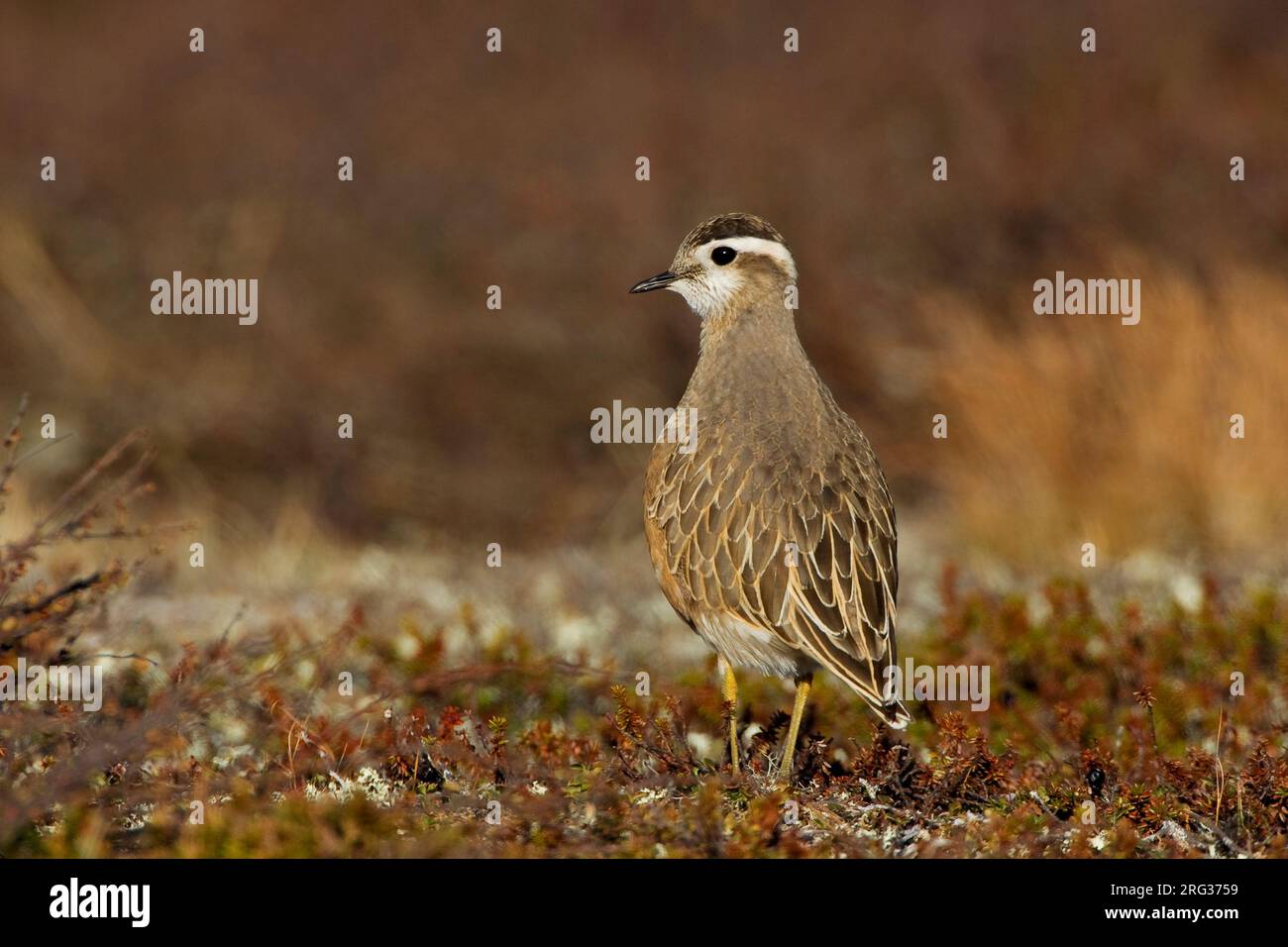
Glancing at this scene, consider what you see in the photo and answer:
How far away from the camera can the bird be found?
259 inches

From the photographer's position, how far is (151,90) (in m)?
26.5

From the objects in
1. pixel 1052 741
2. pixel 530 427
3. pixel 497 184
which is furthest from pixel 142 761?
pixel 497 184

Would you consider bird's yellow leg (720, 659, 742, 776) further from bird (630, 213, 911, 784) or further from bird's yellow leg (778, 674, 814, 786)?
bird's yellow leg (778, 674, 814, 786)

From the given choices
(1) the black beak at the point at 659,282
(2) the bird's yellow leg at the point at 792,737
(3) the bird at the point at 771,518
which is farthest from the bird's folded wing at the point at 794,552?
(1) the black beak at the point at 659,282

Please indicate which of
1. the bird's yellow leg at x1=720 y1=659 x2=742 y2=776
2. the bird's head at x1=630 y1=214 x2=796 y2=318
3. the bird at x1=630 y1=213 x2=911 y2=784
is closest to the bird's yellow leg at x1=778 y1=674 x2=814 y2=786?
the bird at x1=630 y1=213 x2=911 y2=784

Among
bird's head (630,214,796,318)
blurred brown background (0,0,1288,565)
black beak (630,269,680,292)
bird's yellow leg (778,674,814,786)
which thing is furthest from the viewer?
blurred brown background (0,0,1288,565)

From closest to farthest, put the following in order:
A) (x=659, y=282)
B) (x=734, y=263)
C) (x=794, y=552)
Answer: (x=794, y=552), (x=734, y=263), (x=659, y=282)

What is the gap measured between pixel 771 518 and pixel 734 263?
4.63 feet

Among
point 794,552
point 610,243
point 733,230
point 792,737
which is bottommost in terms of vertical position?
point 792,737

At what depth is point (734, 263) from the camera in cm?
761

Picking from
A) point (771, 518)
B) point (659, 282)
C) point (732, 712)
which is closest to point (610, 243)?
point (659, 282)

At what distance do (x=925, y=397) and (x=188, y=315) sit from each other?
1047 centimetres

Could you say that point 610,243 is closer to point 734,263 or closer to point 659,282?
point 659,282

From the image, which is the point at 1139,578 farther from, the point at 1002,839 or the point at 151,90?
the point at 151,90
